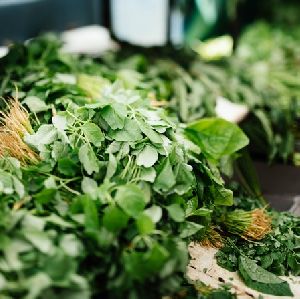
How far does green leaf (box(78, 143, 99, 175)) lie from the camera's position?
2.15 metres

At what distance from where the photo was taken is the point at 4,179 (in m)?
2.08

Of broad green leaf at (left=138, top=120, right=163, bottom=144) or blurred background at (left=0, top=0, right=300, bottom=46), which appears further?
blurred background at (left=0, top=0, right=300, bottom=46)

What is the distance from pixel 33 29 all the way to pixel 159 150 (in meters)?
3.13

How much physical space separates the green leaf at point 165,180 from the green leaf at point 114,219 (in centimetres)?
27

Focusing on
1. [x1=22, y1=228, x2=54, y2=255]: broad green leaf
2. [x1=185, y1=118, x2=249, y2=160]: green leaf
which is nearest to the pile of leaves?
[x1=185, y1=118, x2=249, y2=160]: green leaf

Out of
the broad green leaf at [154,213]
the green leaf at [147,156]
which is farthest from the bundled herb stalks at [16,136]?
the broad green leaf at [154,213]

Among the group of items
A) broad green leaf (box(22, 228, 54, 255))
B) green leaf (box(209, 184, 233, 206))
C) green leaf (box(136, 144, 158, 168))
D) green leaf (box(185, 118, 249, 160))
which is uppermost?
green leaf (box(136, 144, 158, 168))

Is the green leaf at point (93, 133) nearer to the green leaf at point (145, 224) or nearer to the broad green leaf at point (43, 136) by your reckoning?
the broad green leaf at point (43, 136)

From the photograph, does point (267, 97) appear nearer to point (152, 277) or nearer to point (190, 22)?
point (190, 22)

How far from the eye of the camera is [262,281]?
2285 millimetres

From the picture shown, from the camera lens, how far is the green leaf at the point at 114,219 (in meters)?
1.92

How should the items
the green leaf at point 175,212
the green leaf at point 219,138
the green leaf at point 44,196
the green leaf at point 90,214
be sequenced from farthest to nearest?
1. the green leaf at point 219,138
2. the green leaf at point 175,212
3. the green leaf at point 44,196
4. the green leaf at point 90,214

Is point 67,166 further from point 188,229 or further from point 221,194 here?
point 221,194

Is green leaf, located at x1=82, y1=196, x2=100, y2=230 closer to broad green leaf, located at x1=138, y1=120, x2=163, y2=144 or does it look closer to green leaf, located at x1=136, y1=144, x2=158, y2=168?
green leaf, located at x1=136, y1=144, x2=158, y2=168
